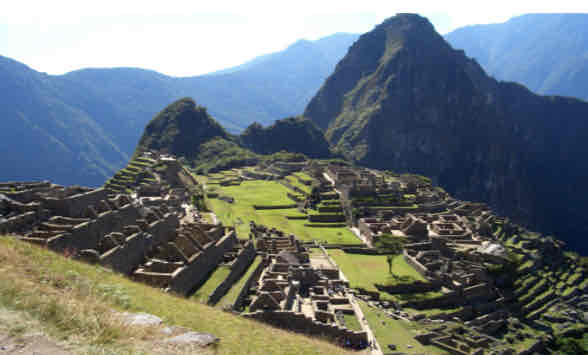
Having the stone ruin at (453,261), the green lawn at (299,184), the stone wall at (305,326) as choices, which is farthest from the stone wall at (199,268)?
the green lawn at (299,184)

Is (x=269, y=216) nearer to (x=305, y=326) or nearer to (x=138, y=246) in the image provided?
(x=138, y=246)

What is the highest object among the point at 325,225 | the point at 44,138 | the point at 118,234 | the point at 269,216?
the point at 44,138

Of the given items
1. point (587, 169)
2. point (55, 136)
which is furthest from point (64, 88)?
point (587, 169)

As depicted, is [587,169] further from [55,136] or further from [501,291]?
[55,136]

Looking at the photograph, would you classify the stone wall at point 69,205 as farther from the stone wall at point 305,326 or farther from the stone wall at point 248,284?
the stone wall at point 305,326

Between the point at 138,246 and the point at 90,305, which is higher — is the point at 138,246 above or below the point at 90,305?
below

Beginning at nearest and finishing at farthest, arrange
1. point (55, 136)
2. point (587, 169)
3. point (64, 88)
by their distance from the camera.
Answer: point (55, 136) → point (64, 88) → point (587, 169)

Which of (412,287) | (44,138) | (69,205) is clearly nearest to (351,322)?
(412,287)
